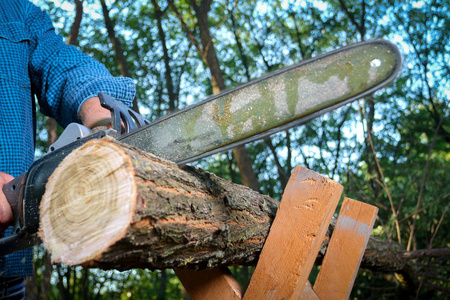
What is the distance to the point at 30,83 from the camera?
1.95m

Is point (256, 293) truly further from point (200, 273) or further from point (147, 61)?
point (147, 61)

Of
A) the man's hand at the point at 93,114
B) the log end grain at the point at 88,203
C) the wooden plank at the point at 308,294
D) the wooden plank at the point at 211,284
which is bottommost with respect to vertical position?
the wooden plank at the point at 211,284

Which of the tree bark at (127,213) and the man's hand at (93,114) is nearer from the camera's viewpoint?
the tree bark at (127,213)

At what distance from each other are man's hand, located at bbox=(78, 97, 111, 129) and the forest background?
4129 mm

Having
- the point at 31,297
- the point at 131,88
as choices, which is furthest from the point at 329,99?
the point at 31,297

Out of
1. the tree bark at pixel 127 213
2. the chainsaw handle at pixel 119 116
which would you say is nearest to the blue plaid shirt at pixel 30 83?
the chainsaw handle at pixel 119 116

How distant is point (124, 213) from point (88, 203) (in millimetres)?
110

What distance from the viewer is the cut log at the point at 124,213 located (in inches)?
34.1

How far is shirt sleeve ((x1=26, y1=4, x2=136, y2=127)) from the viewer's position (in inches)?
66.2

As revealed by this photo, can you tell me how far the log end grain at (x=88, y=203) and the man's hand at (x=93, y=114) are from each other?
455 millimetres

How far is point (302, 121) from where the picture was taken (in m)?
1.27

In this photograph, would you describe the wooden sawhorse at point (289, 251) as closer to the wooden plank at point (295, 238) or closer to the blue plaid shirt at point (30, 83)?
the wooden plank at point (295, 238)

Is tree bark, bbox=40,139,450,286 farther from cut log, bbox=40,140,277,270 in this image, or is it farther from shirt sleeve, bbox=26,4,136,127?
shirt sleeve, bbox=26,4,136,127

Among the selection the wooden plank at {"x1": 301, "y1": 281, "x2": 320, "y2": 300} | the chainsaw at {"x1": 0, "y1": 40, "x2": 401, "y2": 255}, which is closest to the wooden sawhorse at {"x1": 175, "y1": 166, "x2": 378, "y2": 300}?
the wooden plank at {"x1": 301, "y1": 281, "x2": 320, "y2": 300}
